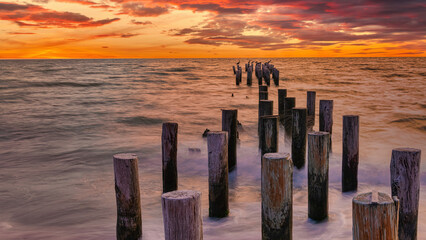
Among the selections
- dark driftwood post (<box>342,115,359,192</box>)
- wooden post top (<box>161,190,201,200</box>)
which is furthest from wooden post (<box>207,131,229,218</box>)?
wooden post top (<box>161,190,201,200</box>)

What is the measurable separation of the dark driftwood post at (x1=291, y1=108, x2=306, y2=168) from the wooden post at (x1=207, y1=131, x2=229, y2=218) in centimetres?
222

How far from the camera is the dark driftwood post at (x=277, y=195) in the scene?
316 cm

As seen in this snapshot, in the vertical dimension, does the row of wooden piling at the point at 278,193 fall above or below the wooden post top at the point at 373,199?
below

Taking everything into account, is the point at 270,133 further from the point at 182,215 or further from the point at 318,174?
the point at 182,215

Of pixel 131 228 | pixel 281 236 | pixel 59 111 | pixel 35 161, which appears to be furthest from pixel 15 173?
pixel 59 111

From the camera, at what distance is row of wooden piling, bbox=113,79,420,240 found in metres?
2.25

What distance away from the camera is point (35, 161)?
847cm

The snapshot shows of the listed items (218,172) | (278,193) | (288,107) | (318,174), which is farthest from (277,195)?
(288,107)

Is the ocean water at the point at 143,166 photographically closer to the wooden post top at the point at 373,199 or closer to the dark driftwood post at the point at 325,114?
the dark driftwood post at the point at 325,114

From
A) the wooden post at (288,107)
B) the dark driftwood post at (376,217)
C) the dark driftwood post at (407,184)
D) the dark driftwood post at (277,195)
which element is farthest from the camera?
the wooden post at (288,107)

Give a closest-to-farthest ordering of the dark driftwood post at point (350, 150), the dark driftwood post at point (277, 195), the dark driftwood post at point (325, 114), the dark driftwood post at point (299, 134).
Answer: the dark driftwood post at point (277, 195) → the dark driftwood post at point (350, 150) → the dark driftwood post at point (299, 134) → the dark driftwood post at point (325, 114)

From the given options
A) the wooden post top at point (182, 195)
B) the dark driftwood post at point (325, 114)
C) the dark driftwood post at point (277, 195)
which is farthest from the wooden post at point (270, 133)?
the wooden post top at point (182, 195)

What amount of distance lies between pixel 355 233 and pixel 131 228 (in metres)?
2.40

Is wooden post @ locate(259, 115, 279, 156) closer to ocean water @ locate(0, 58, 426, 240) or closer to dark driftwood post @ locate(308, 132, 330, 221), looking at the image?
ocean water @ locate(0, 58, 426, 240)
